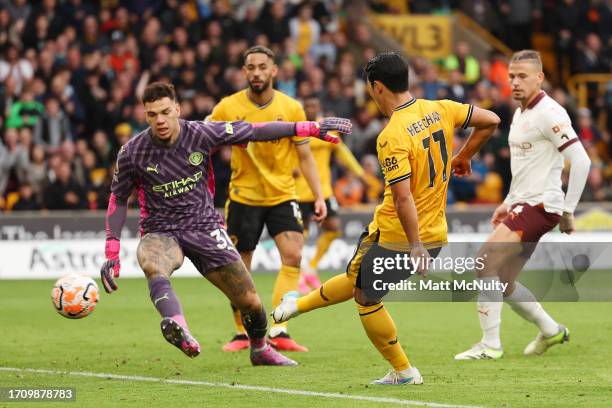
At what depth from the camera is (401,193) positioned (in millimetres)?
8102

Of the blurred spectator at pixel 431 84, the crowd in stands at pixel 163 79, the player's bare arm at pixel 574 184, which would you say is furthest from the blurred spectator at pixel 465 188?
the player's bare arm at pixel 574 184

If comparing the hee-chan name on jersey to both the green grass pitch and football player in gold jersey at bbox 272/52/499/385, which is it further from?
football player in gold jersey at bbox 272/52/499/385

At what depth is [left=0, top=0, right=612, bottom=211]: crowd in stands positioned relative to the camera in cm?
1967

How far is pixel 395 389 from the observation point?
28.0ft

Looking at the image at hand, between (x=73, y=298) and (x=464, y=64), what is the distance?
16.3 m

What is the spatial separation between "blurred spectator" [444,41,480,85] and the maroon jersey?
15384 millimetres

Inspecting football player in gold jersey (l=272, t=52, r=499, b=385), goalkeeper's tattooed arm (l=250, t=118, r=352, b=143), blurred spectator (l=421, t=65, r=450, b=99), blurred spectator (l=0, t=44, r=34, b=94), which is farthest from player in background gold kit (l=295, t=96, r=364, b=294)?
blurred spectator (l=0, t=44, r=34, b=94)

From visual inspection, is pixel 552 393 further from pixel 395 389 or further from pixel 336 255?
pixel 336 255

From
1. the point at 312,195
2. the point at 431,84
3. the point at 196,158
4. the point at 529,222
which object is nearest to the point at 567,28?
the point at 431,84

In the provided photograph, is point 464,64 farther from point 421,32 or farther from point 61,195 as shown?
point 61,195

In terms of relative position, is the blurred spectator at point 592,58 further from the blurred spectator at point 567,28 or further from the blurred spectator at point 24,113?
the blurred spectator at point 24,113

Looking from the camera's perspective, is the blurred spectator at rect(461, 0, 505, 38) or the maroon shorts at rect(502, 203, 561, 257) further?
the blurred spectator at rect(461, 0, 505, 38)

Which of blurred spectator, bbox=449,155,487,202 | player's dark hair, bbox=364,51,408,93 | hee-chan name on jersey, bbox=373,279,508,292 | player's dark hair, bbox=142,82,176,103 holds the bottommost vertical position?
blurred spectator, bbox=449,155,487,202

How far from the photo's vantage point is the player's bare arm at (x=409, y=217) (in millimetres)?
8102
